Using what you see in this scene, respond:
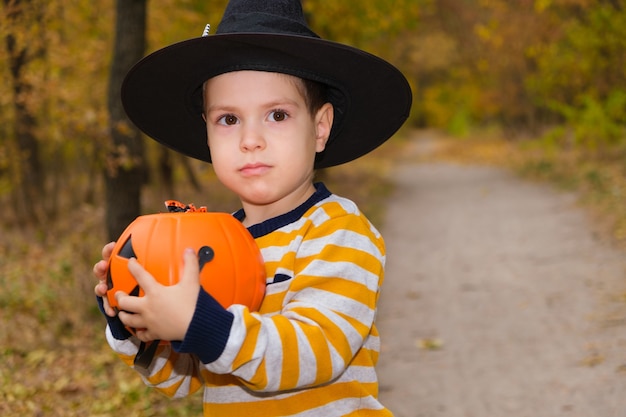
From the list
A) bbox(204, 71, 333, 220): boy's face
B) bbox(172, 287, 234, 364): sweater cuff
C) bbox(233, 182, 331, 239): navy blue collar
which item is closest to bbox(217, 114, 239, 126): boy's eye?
bbox(204, 71, 333, 220): boy's face

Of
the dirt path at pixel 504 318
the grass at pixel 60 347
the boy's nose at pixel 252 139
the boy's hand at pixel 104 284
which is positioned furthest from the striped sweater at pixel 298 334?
the dirt path at pixel 504 318

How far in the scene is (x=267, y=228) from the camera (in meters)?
2.29

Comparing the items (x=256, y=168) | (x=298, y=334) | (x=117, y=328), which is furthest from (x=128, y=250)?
(x=298, y=334)

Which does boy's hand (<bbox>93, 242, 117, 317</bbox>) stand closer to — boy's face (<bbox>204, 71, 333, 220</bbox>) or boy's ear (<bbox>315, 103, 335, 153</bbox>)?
boy's face (<bbox>204, 71, 333, 220</bbox>)

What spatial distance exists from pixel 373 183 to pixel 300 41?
61.1ft

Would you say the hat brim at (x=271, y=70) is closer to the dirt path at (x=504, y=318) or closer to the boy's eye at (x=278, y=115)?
the boy's eye at (x=278, y=115)

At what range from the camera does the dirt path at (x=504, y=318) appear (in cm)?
534

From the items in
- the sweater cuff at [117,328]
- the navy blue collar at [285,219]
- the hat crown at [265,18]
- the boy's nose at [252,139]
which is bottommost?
the sweater cuff at [117,328]

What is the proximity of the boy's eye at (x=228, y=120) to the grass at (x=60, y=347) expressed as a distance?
127 inches

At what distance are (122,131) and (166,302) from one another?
18.6ft

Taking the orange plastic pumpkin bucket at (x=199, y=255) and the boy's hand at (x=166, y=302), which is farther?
the orange plastic pumpkin bucket at (x=199, y=255)

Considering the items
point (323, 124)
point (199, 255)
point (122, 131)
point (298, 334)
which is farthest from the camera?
point (122, 131)

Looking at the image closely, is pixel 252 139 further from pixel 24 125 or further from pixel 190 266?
pixel 24 125

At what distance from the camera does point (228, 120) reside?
2191 millimetres
